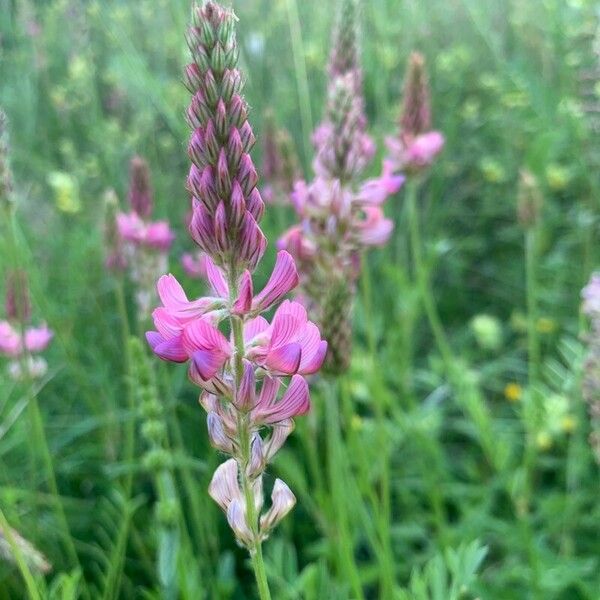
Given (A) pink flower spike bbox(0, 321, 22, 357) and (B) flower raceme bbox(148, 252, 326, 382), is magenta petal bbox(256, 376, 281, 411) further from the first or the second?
(A) pink flower spike bbox(0, 321, 22, 357)

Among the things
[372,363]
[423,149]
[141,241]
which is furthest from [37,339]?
[423,149]

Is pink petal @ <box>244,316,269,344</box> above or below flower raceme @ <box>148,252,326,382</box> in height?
below

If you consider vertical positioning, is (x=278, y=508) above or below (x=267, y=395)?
below

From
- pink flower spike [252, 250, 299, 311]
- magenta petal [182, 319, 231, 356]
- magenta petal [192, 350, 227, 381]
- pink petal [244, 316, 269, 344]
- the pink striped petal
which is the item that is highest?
pink flower spike [252, 250, 299, 311]

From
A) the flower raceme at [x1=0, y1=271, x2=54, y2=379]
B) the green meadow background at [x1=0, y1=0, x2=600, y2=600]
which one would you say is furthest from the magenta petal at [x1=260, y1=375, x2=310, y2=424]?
the flower raceme at [x1=0, y1=271, x2=54, y2=379]

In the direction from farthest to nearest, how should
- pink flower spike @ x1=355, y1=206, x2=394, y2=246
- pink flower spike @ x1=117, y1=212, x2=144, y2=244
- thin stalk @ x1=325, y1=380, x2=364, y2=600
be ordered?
pink flower spike @ x1=117, y1=212, x2=144, y2=244, pink flower spike @ x1=355, y1=206, x2=394, y2=246, thin stalk @ x1=325, y1=380, x2=364, y2=600

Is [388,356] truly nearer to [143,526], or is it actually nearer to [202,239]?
[143,526]

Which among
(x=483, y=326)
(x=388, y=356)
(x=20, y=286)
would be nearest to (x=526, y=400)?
(x=483, y=326)

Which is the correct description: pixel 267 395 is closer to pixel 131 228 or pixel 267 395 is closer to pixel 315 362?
pixel 315 362
